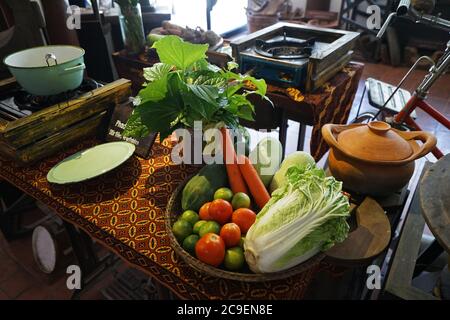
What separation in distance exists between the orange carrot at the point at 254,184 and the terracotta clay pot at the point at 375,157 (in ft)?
1.09

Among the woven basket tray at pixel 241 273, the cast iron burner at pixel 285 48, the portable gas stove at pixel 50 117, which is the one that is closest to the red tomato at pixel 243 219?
the woven basket tray at pixel 241 273

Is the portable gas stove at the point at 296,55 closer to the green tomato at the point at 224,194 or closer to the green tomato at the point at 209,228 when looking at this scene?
the green tomato at the point at 224,194

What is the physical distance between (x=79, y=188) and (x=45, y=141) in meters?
0.30

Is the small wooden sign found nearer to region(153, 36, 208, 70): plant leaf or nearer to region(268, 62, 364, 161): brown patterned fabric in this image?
region(153, 36, 208, 70): plant leaf

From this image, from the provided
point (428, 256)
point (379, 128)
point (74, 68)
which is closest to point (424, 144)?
point (379, 128)

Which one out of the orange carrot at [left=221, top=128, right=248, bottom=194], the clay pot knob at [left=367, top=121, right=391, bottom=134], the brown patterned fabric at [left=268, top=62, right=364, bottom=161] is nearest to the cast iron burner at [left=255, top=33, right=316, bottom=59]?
the brown patterned fabric at [left=268, top=62, right=364, bottom=161]

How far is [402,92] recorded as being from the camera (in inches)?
113

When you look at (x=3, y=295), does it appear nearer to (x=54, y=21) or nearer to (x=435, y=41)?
(x=54, y=21)

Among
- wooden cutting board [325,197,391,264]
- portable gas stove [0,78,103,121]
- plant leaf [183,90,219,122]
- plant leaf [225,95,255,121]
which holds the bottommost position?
wooden cutting board [325,197,391,264]

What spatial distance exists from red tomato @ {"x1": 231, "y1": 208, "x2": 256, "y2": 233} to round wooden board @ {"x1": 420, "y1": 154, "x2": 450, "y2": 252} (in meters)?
0.48

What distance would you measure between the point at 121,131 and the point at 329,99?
4.23ft

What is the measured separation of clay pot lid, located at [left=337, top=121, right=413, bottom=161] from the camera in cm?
109

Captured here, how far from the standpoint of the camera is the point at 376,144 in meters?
1.11

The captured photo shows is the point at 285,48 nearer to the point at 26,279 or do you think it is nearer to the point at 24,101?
the point at 24,101
